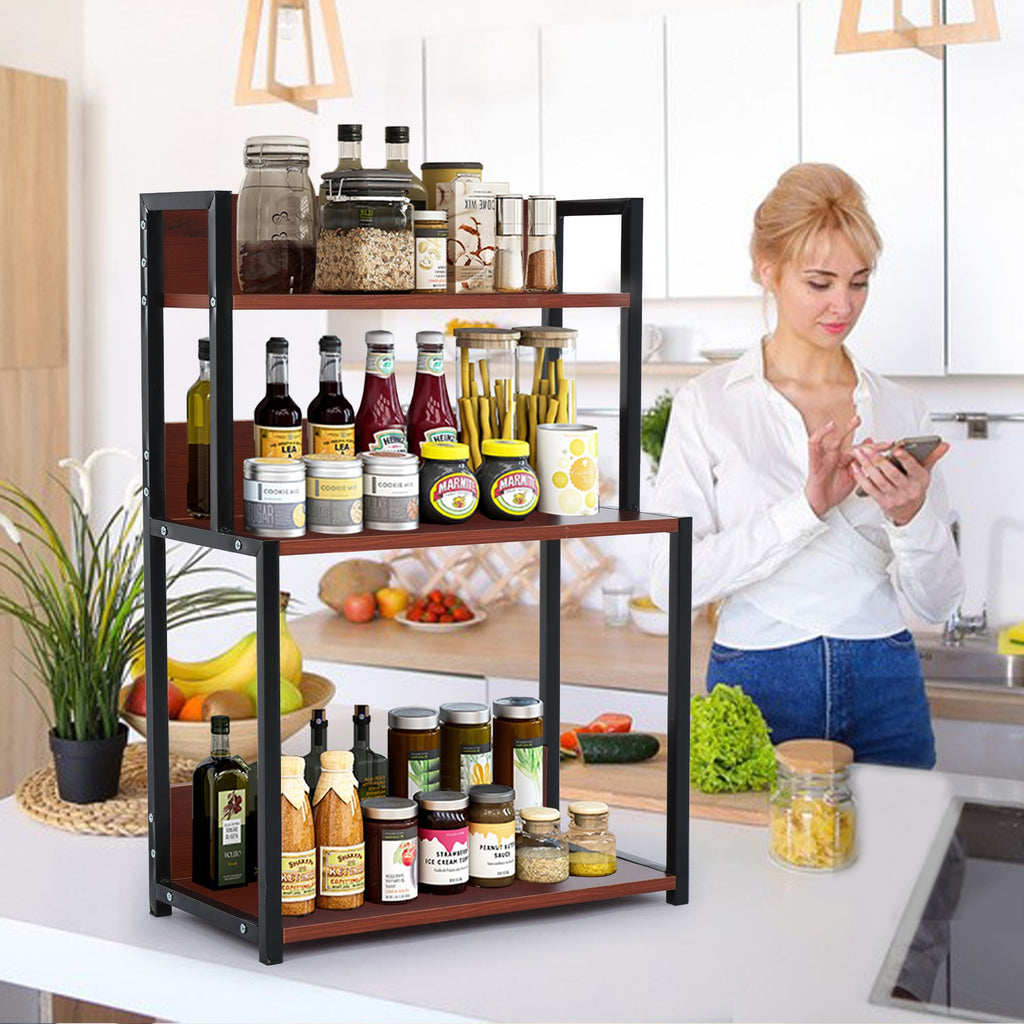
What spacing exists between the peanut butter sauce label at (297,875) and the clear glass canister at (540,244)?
28.2 inches

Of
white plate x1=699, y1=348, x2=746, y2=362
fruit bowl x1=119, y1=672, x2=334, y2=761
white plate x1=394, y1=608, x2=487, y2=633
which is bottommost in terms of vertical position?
white plate x1=394, y1=608, x2=487, y2=633

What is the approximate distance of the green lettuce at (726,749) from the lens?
2.27 m

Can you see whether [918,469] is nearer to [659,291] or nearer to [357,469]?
[357,469]

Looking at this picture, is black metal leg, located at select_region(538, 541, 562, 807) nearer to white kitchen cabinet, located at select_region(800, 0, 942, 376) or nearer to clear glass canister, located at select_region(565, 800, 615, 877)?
clear glass canister, located at select_region(565, 800, 615, 877)

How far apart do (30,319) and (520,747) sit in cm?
→ 307

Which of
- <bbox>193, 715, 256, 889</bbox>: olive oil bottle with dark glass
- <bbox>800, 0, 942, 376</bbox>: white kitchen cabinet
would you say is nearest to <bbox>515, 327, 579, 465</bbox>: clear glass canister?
<bbox>193, 715, 256, 889</bbox>: olive oil bottle with dark glass

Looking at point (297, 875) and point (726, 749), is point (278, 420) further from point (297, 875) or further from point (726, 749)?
point (726, 749)

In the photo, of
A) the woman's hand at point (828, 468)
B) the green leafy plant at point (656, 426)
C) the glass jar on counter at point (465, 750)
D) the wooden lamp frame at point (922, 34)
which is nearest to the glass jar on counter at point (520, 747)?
the glass jar on counter at point (465, 750)

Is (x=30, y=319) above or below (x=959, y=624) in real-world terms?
above

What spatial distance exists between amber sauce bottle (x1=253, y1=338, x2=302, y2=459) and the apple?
2.55 m

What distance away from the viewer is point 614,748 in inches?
96.0

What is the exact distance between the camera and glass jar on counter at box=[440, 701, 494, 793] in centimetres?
191

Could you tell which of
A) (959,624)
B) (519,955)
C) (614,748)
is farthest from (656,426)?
(519,955)

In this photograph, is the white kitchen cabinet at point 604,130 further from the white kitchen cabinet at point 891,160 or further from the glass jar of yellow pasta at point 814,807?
the glass jar of yellow pasta at point 814,807
